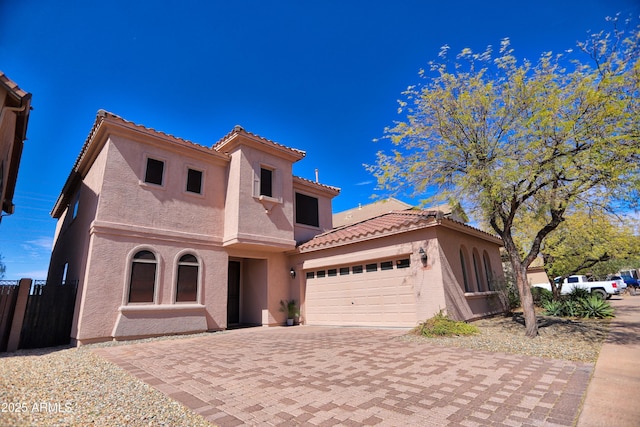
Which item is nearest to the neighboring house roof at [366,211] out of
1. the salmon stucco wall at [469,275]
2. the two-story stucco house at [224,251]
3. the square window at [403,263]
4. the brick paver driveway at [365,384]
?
the salmon stucco wall at [469,275]

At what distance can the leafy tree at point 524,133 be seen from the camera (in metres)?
6.39

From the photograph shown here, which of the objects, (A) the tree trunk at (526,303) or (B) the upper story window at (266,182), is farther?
(B) the upper story window at (266,182)

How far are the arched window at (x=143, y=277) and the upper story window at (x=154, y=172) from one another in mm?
2643

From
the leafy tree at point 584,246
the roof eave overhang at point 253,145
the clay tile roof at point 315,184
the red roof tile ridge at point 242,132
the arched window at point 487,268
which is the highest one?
the red roof tile ridge at point 242,132

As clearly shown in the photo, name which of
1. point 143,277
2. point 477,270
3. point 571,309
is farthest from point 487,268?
point 143,277

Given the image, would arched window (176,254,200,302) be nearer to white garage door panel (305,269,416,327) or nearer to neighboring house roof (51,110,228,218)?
neighboring house roof (51,110,228,218)

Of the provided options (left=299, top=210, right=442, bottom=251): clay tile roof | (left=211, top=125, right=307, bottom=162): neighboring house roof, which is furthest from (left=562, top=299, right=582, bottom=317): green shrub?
(left=211, top=125, right=307, bottom=162): neighboring house roof

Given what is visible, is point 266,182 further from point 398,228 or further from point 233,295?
point 398,228

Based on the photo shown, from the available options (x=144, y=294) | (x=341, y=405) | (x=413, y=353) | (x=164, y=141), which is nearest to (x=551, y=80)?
(x=413, y=353)

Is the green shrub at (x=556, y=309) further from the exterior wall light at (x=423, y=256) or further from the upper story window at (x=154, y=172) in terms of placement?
the upper story window at (x=154, y=172)

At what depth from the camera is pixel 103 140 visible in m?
10.2

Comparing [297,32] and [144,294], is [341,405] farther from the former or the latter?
[297,32]

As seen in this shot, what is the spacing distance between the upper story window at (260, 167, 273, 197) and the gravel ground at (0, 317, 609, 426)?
24.0 ft

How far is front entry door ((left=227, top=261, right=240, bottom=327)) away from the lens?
43.2ft
